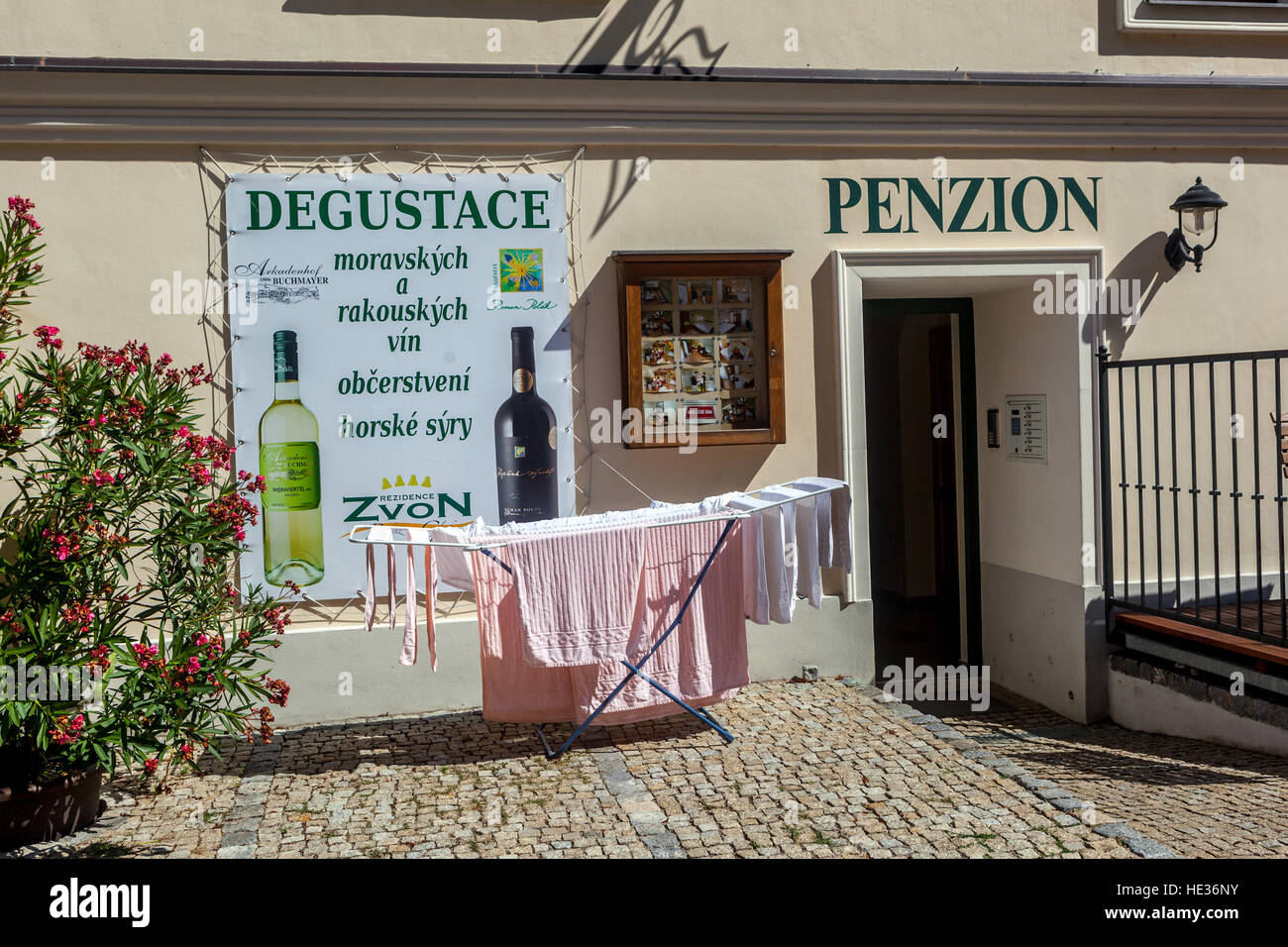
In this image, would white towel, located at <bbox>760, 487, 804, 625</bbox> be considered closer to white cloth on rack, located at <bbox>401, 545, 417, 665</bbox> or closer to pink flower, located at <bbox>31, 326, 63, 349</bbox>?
white cloth on rack, located at <bbox>401, 545, 417, 665</bbox>

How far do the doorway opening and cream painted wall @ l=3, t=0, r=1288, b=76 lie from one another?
69.4 inches

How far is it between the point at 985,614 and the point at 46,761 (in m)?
6.16

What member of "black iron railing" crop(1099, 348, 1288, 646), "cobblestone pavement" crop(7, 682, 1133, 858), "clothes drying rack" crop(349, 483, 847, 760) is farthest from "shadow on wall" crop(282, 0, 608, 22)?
"cobblestone pavement" crop(7, 682, 1133, 858)

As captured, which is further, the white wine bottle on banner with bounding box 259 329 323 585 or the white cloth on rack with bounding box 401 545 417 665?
the white wine bottle on banner with bounding box 259 329 323 585

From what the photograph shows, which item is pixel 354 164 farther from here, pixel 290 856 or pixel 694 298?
pixel 290 856

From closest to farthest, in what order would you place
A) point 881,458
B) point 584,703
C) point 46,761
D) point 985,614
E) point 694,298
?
point 46,761, point 584,703, point 694,298, point 985,614, point 881,458

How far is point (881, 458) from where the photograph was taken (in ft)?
34.9

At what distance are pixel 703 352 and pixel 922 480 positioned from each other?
12.1 feet

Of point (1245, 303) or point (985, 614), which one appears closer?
point (1245, 303)

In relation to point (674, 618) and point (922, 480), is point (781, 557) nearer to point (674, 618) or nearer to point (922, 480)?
point (674, 618)

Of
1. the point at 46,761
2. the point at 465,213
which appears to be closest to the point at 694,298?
the point at 465,213

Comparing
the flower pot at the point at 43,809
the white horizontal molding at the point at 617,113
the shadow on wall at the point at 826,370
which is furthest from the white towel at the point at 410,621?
the shadow on wall at the point at 826,370

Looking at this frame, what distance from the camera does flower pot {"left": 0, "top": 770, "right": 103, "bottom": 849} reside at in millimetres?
4793

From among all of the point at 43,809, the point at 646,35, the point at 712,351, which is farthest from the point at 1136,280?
the point at 43,809
